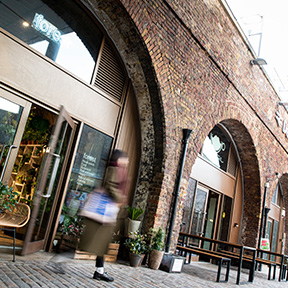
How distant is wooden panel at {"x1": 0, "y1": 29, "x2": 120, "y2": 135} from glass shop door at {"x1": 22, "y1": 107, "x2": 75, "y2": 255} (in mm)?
399

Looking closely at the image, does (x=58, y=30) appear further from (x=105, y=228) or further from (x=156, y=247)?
(x=156, y=247)

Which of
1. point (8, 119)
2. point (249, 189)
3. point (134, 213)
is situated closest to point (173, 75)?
point (134, 213)

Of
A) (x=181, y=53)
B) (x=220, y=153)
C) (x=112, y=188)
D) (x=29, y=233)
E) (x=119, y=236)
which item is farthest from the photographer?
(x=220, y=153)

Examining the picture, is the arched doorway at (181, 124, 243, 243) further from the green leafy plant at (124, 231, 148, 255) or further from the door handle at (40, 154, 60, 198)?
the door handle at (40, 154, 60, 198)

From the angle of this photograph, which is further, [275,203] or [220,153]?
[275,203]

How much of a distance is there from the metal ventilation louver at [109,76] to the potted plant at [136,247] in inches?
105

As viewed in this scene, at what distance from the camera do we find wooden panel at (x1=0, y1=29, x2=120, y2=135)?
4094mm

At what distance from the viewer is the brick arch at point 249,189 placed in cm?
989

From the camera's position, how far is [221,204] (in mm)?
9766

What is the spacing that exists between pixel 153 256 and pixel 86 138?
242 centimetres

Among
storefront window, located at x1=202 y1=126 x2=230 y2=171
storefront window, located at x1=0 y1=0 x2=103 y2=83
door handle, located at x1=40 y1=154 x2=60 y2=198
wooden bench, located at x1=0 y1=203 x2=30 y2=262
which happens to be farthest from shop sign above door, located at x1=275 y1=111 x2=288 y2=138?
wooden bench, located at x1=0 y1=203 x2=30 y2=262

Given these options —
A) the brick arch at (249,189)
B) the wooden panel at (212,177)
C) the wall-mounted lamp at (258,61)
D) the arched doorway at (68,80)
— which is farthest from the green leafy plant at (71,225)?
the wall-mounted lamp at (258,61)

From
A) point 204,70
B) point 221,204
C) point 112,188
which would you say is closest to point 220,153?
point 221,204

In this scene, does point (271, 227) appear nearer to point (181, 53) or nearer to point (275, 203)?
point (275, 203)
